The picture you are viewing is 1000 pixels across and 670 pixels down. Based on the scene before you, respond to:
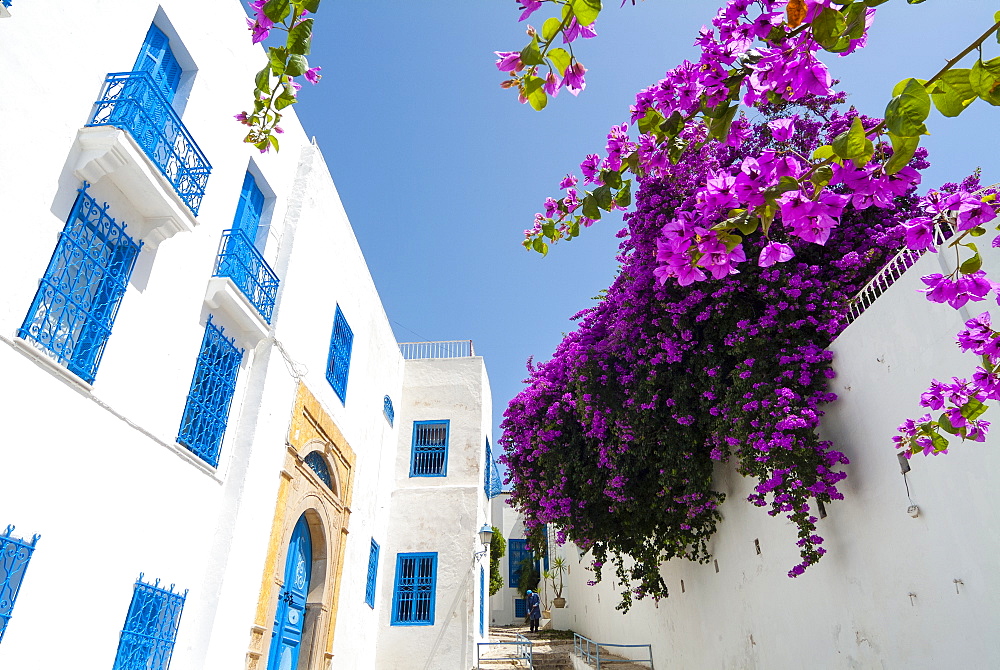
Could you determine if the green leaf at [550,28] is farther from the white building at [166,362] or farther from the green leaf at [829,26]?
the white building at [166,362]

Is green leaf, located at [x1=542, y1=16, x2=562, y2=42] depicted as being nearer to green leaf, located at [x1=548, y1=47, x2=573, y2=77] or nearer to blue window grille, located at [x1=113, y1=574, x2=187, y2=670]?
green leaf, located at [x1=548, y1=47, x2=573, y2=77]

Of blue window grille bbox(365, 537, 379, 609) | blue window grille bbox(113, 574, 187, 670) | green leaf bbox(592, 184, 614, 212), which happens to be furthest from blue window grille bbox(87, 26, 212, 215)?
blue window grille bbox(365, 537, 379, 609)

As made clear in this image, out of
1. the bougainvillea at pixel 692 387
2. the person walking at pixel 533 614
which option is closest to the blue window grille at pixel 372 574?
the bougainvillea at pixel 692 387

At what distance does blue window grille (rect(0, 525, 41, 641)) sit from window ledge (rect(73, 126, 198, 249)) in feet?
7.31

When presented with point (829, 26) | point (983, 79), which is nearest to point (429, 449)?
point (829, 26)

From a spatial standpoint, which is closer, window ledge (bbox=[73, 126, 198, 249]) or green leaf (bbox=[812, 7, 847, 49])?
green leaf (bbox=[812, 7, 847, 49])

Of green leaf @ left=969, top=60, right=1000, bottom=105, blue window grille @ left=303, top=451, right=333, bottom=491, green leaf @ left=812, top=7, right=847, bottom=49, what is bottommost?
green leaf @ left=969, top=60, right=1000, bottom=105

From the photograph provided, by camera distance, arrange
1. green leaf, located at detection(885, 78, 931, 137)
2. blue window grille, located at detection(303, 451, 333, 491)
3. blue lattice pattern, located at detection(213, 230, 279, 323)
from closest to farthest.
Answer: green leaf, located at detection(885, 78, 931, 137)
blue lattice pattern, located at detection(213, 230, 279, 323)
blue window grille, located at detection(303, 451, 333, 491)

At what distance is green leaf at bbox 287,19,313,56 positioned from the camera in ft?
5.56

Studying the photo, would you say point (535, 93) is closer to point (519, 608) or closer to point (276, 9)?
point (276, 9)

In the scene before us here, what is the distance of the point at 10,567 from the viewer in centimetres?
390

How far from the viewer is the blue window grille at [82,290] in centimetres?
426

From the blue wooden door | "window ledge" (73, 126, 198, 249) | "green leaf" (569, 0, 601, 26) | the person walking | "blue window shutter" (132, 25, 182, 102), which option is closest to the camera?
"green leaf" (569, 0, 601, 26)

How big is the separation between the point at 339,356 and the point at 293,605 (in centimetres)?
301
